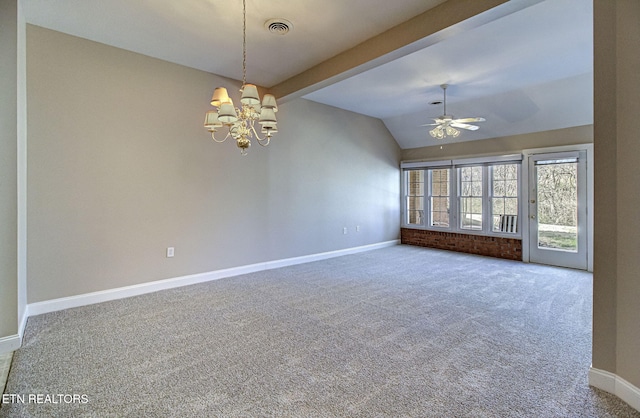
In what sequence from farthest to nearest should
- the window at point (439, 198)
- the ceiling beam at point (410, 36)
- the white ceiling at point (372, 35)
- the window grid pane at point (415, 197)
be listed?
the window grid pane at point (415, 197) → the window at point (439, 198) → the white ceiling at point (372, 35) → the ceiling beam at point (410, 36)

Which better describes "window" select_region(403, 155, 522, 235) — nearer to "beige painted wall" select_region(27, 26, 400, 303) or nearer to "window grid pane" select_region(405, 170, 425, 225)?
"window grid pane" select_region(405, 170, 425, 225)

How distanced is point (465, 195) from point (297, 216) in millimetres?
3993

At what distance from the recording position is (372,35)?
337 cm

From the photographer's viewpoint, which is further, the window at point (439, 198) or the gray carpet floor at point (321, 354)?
the window at point (439, 198)

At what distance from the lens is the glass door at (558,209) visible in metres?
5.37

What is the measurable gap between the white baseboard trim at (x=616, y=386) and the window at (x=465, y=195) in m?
4.62

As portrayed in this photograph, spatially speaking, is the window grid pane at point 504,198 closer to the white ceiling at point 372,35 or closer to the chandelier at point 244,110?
the white ceiling at point 372,35

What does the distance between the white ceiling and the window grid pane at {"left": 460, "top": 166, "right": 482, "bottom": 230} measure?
1332 mm

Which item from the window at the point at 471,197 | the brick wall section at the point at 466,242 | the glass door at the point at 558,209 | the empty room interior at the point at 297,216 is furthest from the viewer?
the window at the point at 471,197

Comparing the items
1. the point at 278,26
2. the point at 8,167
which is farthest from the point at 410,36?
the point at 8,167

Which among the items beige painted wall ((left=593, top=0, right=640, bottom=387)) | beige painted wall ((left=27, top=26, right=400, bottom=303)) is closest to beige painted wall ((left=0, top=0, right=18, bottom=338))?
beige painted wall ((left=27, top=26, right=400, bottom=303))

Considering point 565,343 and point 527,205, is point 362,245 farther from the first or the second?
point 565,343

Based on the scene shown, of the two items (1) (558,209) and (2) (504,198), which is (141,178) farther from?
(1) (558,209)

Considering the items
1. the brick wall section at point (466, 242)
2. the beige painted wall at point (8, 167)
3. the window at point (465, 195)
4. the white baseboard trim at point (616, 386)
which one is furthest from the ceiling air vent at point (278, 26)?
the brick wall section at point (466, 242)
